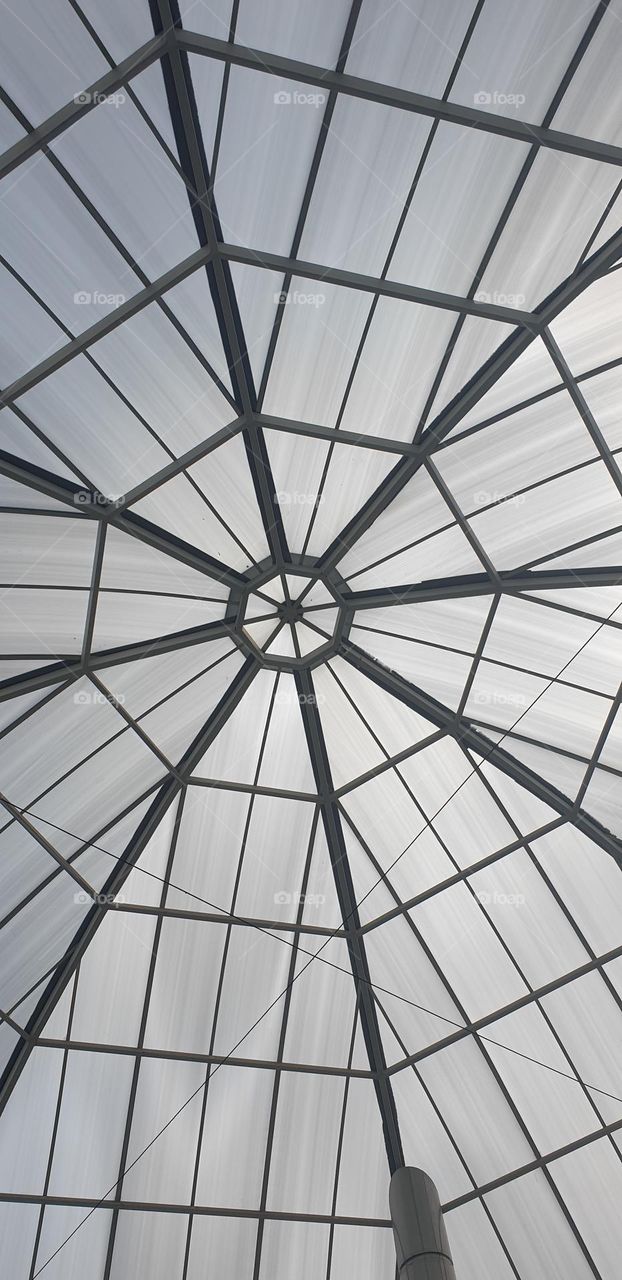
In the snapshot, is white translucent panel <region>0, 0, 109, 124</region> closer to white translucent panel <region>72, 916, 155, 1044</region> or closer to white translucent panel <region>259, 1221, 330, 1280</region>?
white translucent panel <region>72, 916, 155, 1044</region>

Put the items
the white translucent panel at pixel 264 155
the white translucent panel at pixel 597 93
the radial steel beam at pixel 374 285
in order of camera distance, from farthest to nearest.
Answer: the radial steel beam at pixel 374 285 → the white translucent panel at pixel 264 155 → the white translucent panel at pixel 597 93

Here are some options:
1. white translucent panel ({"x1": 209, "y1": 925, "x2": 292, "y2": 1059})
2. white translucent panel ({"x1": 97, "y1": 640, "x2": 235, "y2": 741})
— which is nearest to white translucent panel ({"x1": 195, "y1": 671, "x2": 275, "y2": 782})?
white translucent panel ({"x1": 97, "y1": 640, "x2": 235, "y2": 741})

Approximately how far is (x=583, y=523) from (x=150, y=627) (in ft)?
34.5

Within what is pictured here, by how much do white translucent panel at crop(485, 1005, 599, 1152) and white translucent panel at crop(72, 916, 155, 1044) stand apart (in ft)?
32.5

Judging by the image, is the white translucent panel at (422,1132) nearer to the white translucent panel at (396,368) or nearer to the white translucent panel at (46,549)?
the white translucent panel at (46,549)

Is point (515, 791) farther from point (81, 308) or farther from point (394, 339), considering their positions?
point (81, 308)

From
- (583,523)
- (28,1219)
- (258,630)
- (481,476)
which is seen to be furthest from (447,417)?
(28,1219)

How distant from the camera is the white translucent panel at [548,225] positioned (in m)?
19.0

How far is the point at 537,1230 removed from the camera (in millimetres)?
29078

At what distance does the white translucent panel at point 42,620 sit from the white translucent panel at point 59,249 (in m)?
6.42

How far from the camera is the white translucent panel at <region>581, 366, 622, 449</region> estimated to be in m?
21.5

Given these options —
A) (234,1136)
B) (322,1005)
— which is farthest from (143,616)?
(234,1136)

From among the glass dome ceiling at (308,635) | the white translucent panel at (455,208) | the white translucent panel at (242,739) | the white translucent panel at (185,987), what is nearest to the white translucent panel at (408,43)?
the glass dome ceiling at (308,635)

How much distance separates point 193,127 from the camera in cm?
1788
